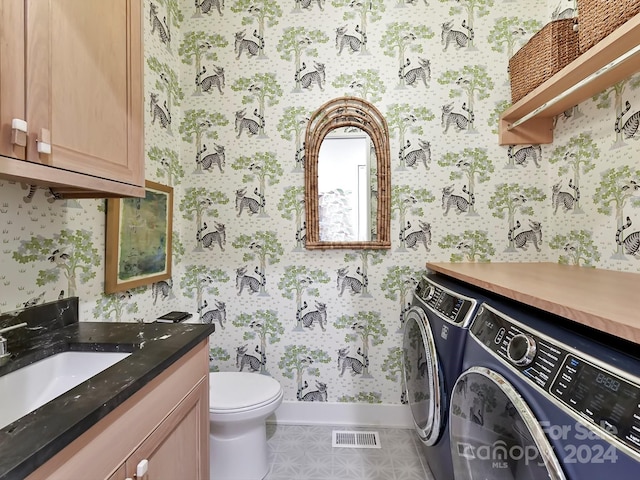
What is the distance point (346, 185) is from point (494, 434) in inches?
58.5

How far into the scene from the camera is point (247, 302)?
2.05 m

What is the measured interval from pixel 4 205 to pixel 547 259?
8.58 feet

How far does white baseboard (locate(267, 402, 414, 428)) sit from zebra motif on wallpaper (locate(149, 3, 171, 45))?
7.94ft

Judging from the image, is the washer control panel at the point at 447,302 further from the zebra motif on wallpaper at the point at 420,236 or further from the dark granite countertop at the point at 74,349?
the dark granite countertop at the point at 74,349

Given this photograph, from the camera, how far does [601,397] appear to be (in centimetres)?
54

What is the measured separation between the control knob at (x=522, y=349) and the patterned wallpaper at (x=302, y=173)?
1181 mm

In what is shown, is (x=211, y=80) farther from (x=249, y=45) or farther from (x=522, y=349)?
(x=522, y=349)

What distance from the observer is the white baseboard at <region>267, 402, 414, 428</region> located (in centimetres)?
198

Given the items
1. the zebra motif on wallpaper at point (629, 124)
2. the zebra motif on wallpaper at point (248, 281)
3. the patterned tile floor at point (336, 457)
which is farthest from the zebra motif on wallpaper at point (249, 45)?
the patterned tile floor at point (336, 457)

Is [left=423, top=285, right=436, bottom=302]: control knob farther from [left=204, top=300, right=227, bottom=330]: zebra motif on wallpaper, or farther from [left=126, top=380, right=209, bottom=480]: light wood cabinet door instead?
[left=204, top=300, right=227, bottom=330]: zebra motif on wallpaper

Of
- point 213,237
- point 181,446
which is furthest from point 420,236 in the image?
point 181,446

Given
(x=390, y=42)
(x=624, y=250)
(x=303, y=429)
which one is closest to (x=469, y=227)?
(x=624, y=250)

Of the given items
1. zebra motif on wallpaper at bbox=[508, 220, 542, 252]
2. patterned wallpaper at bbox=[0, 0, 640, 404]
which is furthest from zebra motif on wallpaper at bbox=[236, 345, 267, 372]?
zebra motif on wallpaper at bbox=[508, 220, 542, 252]

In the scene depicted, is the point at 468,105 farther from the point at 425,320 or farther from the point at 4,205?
the point at 4,205
